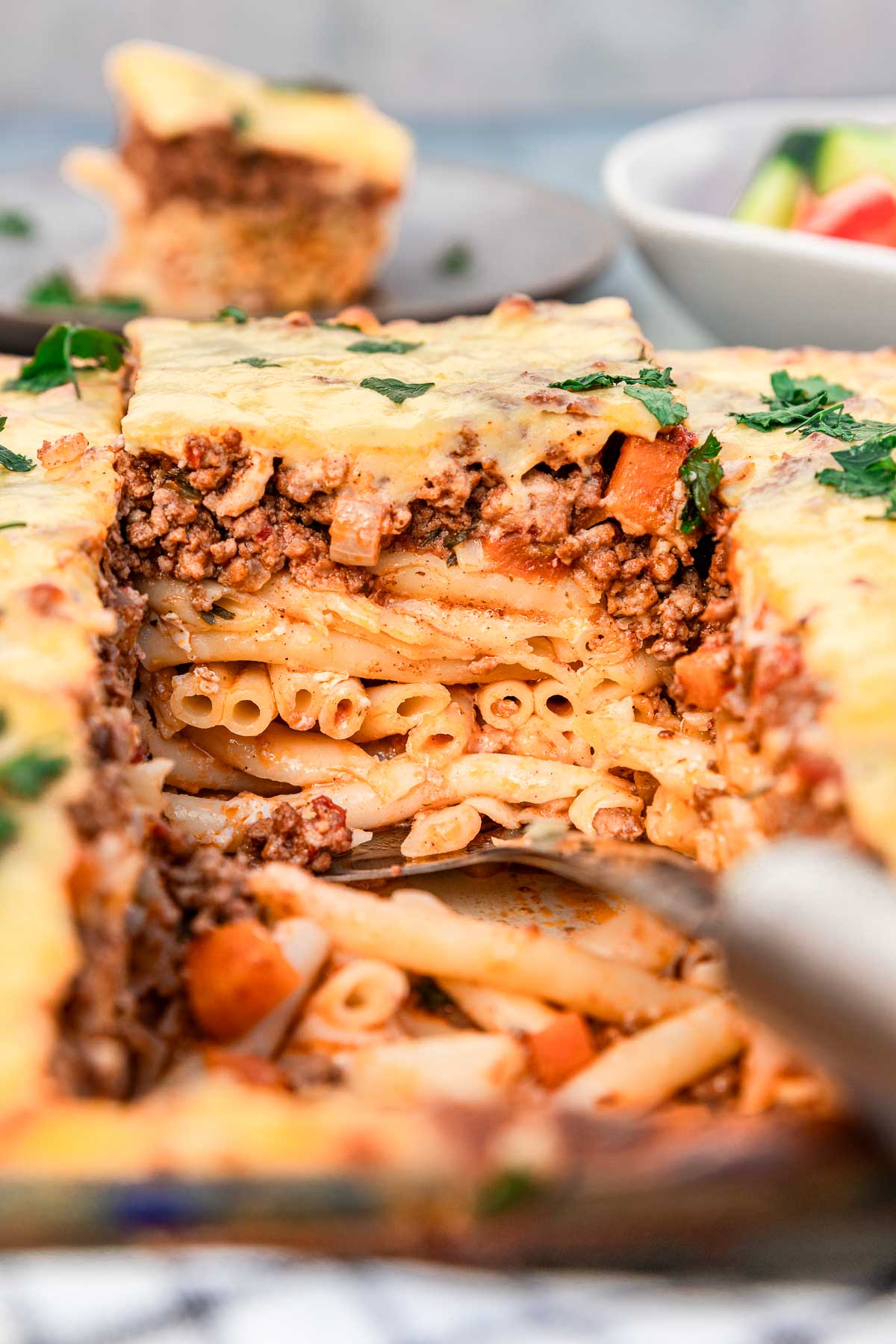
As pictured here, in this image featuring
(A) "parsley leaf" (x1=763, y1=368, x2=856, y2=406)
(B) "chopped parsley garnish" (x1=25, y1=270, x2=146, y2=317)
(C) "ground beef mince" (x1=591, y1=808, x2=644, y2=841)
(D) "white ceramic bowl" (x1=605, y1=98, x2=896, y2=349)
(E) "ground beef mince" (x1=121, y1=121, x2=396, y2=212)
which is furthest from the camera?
(E) "ground beef mince" (x1=121, y1=121, x2=396, y2=212)

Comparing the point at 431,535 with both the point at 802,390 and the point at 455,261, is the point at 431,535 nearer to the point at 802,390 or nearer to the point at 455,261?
the point at 802,390

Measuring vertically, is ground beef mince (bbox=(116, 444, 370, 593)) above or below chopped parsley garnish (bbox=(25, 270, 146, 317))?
above

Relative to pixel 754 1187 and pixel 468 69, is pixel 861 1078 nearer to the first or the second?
pixel 754 1187

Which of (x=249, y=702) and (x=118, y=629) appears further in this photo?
(x=249, y=702)

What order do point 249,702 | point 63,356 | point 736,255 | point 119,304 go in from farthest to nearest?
point 119,304 < point 736,255 < point 63,356 < point 249,702

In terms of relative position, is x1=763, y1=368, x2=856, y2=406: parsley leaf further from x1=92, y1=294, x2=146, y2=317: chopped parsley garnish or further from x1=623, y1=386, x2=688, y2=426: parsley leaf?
x1=92, y1=294, x2=146, y2=317: chopped parsley garnish

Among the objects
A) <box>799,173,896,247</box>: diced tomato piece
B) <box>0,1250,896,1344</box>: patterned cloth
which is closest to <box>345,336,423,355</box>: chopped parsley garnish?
<box>0,1250,896,1344</box>: patterned cloth

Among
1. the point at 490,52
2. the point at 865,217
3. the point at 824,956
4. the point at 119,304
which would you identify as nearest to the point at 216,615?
the point at 824,956
